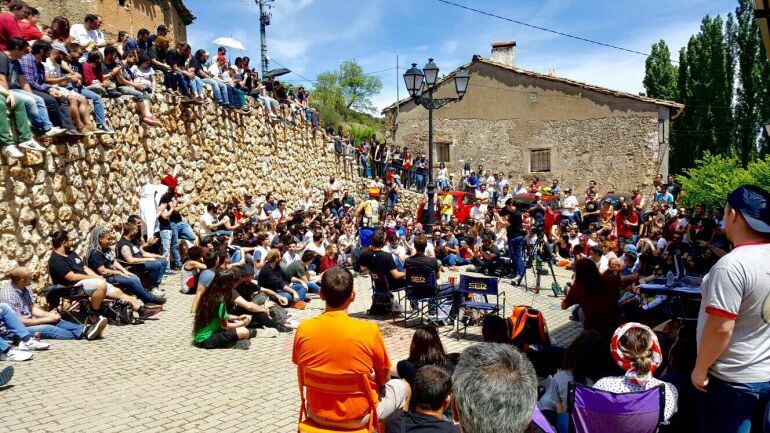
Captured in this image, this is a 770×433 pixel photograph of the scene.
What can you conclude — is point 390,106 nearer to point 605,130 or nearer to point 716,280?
point 605,130

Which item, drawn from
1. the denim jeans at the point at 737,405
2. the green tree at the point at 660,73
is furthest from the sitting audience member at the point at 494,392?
the green tree at the point at 660,73

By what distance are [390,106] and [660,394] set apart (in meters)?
24.8

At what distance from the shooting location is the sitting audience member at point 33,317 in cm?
639

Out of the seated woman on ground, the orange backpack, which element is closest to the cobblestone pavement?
the orange backpack

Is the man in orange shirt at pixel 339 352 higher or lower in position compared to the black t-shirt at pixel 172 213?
lower

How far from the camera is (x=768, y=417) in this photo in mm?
2473

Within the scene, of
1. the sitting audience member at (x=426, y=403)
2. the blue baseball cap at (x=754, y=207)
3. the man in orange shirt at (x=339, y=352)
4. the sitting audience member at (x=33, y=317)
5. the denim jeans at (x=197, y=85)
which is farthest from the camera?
the denim jeans at (x=197, y=85)

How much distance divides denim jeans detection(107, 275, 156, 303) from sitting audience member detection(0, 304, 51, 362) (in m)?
1.88

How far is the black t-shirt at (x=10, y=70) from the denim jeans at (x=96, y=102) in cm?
153

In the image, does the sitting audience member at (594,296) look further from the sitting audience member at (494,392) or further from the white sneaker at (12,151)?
the white sneaker at (12,151)

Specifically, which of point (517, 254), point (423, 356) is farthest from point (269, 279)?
point (517, 254)

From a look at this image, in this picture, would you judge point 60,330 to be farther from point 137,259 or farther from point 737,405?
point 737,405

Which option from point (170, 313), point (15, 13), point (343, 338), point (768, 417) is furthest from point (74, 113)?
point (768, 417)

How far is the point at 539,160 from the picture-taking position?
24750mm
